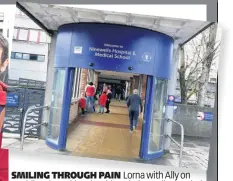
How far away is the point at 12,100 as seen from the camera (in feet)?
17.6

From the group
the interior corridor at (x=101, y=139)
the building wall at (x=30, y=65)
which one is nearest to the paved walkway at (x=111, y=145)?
the interior corridor at (x=101, y=139)

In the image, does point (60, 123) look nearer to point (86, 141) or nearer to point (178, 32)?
point (86, 141)

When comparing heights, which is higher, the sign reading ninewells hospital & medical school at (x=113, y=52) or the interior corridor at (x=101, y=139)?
the sign reading ninewells hospital & medical school at (x=113, y=52)

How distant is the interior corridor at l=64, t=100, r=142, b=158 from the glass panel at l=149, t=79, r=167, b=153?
0.36 metres

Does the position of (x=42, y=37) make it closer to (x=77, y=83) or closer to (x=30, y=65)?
(x=30, y=65)

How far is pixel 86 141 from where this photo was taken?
20.3 feet

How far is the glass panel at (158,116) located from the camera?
18.0ft

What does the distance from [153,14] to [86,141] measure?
9.47 ft

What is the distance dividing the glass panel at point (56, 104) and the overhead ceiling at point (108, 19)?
33.9 inches

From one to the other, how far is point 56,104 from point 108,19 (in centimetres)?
168

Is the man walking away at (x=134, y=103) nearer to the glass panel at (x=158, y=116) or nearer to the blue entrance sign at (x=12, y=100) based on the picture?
the glass panel at (x=158, y=116)

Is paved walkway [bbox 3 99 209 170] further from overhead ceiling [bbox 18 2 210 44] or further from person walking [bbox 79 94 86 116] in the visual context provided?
overhead ceiling [bbox 18 2 210 44]

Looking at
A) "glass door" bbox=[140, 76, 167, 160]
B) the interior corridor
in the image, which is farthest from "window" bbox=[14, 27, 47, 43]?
"glass door" bbox=[140, 76, 167, 160]

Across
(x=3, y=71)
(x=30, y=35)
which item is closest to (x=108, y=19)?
(x=30, y=35)
